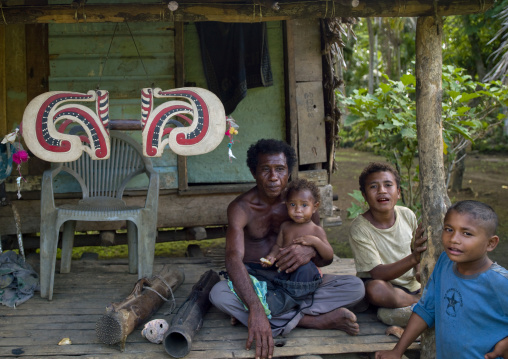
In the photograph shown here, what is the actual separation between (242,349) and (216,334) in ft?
0.90

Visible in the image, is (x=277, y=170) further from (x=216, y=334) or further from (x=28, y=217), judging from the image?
(x=28, y=217)

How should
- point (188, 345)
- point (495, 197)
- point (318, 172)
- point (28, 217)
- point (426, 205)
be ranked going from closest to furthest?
point (188, 345) < point (426, 205) < point (28, 217) < point (318, 172) < point (495, 197)

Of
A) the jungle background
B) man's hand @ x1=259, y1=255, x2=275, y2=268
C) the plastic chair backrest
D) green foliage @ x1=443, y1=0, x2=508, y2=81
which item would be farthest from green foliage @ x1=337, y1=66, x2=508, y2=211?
green foliage @ x1=443, y1=0, x2=508, y2=81

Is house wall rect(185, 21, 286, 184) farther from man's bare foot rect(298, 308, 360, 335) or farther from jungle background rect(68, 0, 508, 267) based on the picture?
man's bare foot rect(298, 308, 360, 335)

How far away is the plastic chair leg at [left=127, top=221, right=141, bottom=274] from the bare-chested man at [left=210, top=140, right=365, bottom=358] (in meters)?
1.21

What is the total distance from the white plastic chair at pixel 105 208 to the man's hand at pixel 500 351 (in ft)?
8.23

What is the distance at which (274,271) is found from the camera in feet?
11.8

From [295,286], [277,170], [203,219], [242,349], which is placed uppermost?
[277,170]

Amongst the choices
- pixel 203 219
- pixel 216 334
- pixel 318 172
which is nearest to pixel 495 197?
pixel 318 172

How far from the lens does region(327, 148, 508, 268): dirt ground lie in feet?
23.8

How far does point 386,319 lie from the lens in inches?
137

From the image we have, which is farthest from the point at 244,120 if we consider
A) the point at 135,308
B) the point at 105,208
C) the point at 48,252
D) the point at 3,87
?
the point at 135,308

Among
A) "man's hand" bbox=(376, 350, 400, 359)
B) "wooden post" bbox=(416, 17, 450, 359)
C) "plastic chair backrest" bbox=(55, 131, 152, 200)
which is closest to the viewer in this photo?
"man's hand" bbox=(376, 350, 400, 359)

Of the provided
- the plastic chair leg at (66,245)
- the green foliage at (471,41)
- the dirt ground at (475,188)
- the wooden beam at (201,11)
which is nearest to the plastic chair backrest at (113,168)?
the plastic chair leg at (66,245)
